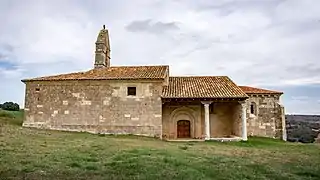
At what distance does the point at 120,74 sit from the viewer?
2580 centimetres

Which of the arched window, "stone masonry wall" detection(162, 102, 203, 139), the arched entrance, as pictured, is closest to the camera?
"stone masonry wall" detection(162, 102, 203, 139)

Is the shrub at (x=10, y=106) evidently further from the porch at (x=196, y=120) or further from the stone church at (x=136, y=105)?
the porch at (x=196, y=120)

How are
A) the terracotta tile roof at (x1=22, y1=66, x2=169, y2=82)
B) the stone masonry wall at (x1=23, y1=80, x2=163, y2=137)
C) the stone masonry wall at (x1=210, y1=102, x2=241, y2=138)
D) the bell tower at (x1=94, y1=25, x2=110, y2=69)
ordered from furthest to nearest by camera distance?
1. the bell tower at (x1=94, y1=25, x2=110, y2=69)
2. the stone masonry wall at (x1=210, y1=102, x2=241, y2=138)
3. the terracotta tile roof at (x1=22, y1=66, x2=169, y2=82)
4. the stone masonry wall at (x1=23, y1=80, x2=163, y2=137)

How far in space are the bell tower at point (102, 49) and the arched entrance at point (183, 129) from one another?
9097 millimetres

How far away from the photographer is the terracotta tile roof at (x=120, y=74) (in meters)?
24.8

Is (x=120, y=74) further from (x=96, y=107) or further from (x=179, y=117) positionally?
(x=179, y=117)

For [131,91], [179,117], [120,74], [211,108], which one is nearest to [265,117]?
[211,108]

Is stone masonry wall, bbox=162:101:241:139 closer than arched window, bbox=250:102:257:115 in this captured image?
Yes

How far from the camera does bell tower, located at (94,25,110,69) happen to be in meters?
30.2

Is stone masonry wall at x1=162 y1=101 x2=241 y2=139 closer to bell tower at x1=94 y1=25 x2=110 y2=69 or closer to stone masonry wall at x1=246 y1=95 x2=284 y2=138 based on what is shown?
stone masonry wall at x1=246 y1=95 x2=284 y2=138

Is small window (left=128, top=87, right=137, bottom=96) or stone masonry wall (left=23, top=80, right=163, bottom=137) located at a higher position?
small window (left=128, top=87, right=137, bottom=96)

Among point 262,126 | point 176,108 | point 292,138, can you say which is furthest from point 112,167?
point 292,138

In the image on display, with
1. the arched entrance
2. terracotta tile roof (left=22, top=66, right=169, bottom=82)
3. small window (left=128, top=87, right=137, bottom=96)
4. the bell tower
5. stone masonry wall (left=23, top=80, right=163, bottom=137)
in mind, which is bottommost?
the arched entrance

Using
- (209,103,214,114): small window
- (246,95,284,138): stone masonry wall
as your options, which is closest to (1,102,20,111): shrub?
(209,103,214,114): small window
